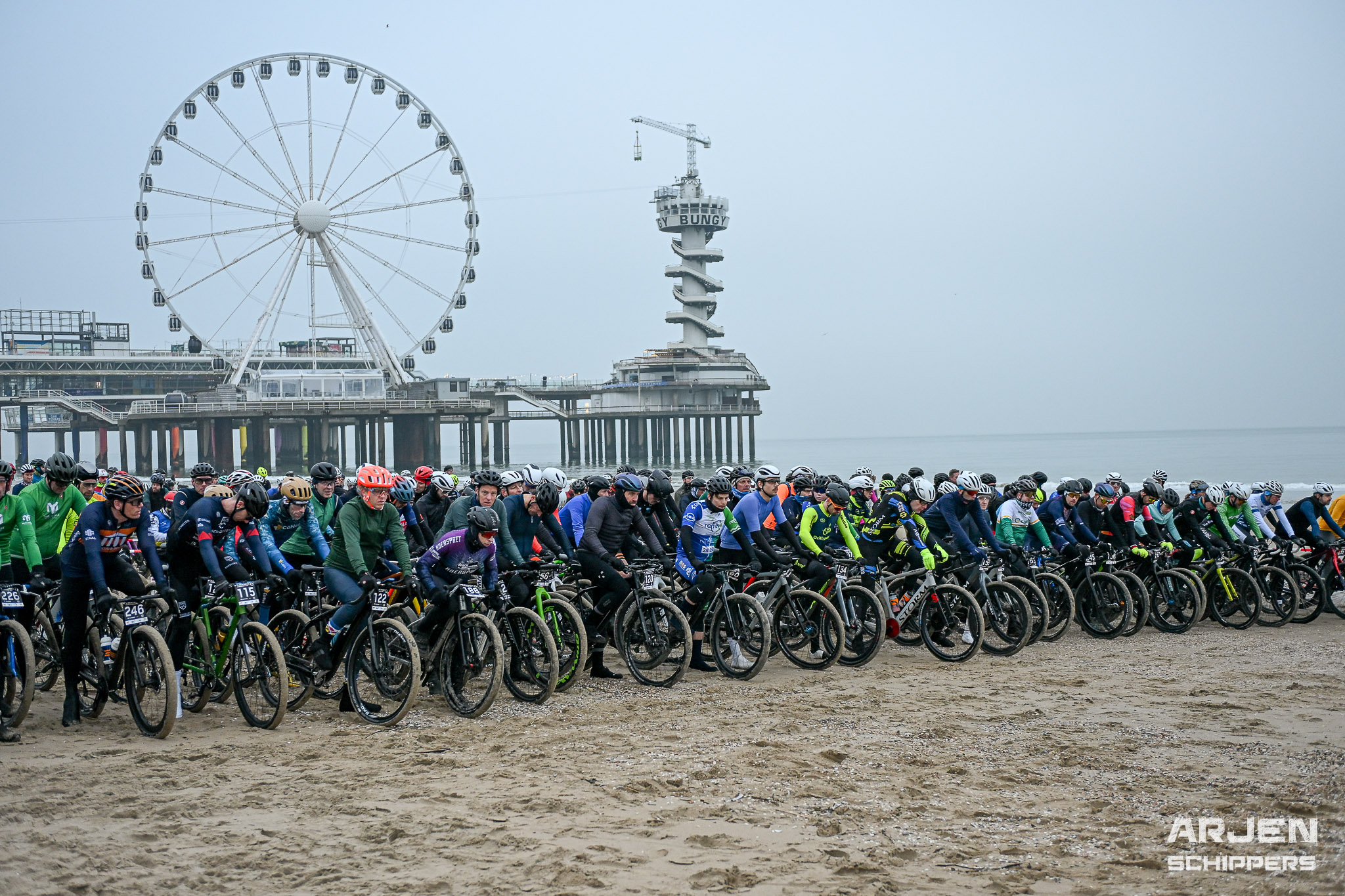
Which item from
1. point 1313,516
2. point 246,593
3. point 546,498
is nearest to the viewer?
point 246,593

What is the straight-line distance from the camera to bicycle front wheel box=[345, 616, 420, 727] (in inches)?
309

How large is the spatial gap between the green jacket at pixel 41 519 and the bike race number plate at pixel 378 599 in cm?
245

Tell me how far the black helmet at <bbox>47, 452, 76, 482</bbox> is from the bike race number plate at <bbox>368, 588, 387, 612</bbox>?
8.17ft

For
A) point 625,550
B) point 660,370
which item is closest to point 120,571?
point 625,550

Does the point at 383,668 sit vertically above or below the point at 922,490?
below

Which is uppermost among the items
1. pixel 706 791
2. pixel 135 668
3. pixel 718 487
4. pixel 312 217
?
pixel 312 217

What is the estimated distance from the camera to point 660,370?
301ft

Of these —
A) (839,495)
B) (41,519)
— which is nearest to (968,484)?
(839,495)

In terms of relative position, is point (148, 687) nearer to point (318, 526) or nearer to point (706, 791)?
point (318, 526)

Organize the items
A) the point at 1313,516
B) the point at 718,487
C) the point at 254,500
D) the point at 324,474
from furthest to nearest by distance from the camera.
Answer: the point at 1313,516, the point at 718,487, the point at 324,474, the point at 254,500

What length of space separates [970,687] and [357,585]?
4743 millimetres

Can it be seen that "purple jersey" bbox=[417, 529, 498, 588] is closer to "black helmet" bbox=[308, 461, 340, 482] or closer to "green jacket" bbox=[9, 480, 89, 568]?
"black helmet" bbox=[308, 461, 340, 482]

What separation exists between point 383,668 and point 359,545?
863 mm

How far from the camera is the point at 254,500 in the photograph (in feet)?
27.7
